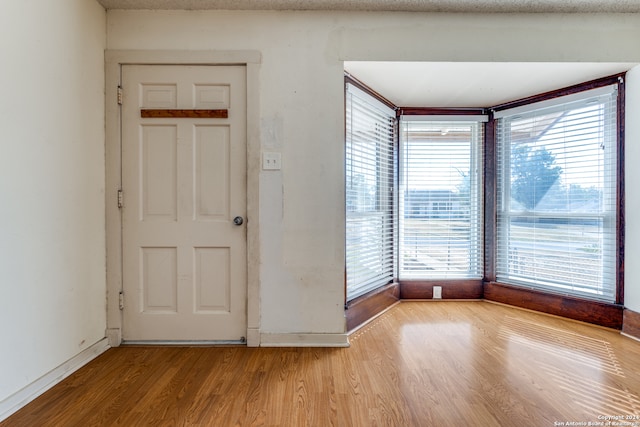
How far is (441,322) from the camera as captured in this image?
238 centimetres

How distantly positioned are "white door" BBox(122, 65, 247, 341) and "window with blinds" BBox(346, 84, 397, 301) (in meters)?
0.85

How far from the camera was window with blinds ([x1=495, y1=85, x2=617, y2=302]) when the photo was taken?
2330 mm

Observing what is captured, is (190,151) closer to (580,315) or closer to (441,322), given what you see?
(441,322)

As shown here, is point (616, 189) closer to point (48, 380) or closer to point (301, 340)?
point (301, 340)

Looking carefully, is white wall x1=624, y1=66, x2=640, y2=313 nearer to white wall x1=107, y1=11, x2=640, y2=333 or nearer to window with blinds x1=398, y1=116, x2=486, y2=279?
white wall x1=107, y1=11, x2=640, y2=333

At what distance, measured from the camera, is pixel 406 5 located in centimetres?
198

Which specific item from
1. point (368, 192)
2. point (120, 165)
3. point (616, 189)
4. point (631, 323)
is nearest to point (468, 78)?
point (368, 192)

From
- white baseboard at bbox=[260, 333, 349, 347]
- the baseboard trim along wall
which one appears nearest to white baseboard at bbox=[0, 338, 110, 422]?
white baseboard at bbox=[260, 333, 349, 347]

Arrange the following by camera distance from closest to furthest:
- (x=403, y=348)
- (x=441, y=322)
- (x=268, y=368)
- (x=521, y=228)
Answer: (x=268, y=368), (x=403, y=348), (x=441, y=322), (x=521, y=228)

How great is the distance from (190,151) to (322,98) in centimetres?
101

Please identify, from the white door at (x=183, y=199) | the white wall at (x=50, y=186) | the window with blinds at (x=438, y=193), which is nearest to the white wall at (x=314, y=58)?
the white door at (x=183, y=199)

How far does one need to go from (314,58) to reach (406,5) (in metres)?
0.73

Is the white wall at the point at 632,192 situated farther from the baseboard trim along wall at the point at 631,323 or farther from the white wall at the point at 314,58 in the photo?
the white wall at the point at 314,58

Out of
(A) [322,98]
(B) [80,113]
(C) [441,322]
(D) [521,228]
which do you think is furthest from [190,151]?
(D) [521,228]
